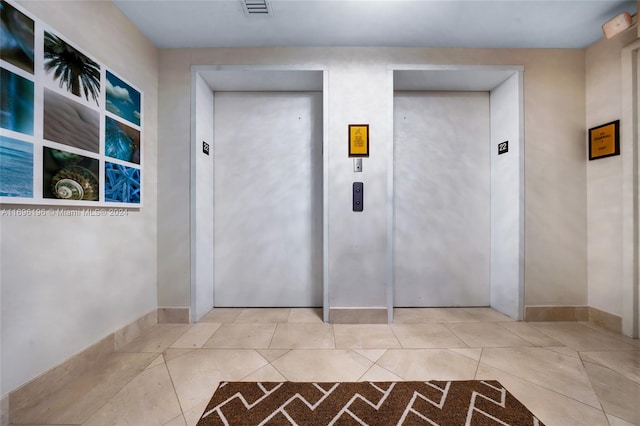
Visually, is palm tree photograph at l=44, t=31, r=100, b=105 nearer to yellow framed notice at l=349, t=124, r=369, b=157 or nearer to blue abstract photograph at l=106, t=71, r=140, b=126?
blue abstract photograph at l=106, t=71, r=140, b=126

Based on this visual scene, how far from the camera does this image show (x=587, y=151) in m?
2.37

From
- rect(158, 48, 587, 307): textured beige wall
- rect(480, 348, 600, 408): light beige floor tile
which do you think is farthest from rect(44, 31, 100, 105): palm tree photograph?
rect(480, 348, 600, 408): light beige floor tile

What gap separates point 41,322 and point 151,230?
3.35 feet

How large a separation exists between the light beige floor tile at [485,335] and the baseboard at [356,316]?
644 millimetres

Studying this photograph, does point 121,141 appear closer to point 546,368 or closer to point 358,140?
point 358,140

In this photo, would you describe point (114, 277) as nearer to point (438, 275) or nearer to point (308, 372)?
point (308, 372)

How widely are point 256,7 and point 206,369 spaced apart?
276 cm

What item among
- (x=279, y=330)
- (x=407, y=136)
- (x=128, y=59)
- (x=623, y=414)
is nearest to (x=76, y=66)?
(x=128, y=59)

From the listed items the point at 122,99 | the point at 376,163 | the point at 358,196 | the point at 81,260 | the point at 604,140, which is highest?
the point at 122,99

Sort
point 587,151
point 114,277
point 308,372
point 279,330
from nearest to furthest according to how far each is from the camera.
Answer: point 308,372
point 114,277
point 279,330
point 587,151

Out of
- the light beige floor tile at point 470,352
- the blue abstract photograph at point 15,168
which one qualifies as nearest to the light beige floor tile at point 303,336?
the light beige floor tile at point 470,352

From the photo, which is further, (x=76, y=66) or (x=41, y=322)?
(x=76, y=66)

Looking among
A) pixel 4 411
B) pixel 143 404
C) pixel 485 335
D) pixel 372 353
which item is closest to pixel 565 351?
pixel 485 335

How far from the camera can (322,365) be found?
64.4 inches
